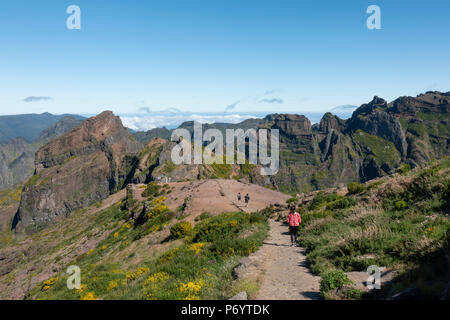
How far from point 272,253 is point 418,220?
7550 millimetres

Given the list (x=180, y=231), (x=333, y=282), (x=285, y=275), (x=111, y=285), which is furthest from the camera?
(x=180, y=231)

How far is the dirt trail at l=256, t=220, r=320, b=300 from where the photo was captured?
9648mm

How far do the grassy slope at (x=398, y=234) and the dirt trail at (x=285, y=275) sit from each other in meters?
0.67

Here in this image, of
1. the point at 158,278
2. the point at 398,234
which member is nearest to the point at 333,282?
the point at 398,234

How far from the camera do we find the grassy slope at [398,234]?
8719 mm

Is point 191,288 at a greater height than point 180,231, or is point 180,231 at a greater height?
point 191,288

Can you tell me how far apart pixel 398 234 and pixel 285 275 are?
213 inches

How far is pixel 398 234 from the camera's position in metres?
11.7

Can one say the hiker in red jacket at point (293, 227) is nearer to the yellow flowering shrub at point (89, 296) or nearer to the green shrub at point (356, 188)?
the yellow flowering shrub at point (89, 296)

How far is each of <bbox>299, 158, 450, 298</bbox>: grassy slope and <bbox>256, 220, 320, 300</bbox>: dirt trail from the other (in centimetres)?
67

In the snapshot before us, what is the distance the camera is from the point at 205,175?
390 feet

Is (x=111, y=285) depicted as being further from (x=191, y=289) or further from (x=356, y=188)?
(x=356, y=188)

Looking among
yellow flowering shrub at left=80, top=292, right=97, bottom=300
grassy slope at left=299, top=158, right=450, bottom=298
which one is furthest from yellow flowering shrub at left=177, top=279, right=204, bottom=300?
yellow flowering shrub at left=80, top=292, right=97, bottom=300
